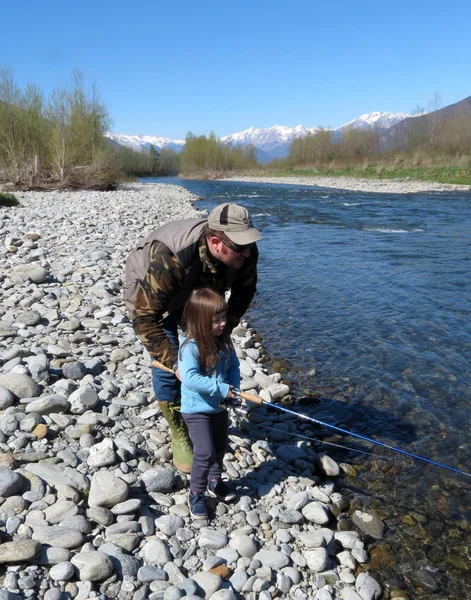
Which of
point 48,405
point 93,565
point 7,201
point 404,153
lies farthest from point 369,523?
point 404,153

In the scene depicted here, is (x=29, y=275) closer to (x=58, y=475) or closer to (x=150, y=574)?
(x=58, y=475)

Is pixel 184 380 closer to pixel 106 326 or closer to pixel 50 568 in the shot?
pixel 50 568

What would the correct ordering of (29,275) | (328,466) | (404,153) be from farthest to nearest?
(404,153)
(29,275)
(328,466)

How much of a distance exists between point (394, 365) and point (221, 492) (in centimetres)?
328

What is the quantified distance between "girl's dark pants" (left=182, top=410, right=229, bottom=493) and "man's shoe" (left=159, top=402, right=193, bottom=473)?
0.29 metres

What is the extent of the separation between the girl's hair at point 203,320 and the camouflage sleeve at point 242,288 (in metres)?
0.38

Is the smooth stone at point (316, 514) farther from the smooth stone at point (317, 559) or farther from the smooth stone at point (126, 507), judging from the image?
the smooth stone at point (126, 507)

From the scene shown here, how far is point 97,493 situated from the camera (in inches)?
116

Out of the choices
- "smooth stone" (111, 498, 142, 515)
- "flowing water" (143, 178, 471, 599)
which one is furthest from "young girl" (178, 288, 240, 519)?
"flowing water" (143, 178, 471, 599)

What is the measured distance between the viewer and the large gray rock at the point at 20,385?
3.96m

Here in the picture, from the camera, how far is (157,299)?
3023 mm

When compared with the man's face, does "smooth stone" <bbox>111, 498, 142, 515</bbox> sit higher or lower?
lower

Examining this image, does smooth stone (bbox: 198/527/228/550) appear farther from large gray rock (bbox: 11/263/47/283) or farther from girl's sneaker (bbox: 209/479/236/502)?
large gray rock (bbox: 11/263/47/283)

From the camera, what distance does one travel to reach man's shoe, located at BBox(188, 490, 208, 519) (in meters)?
3.09
